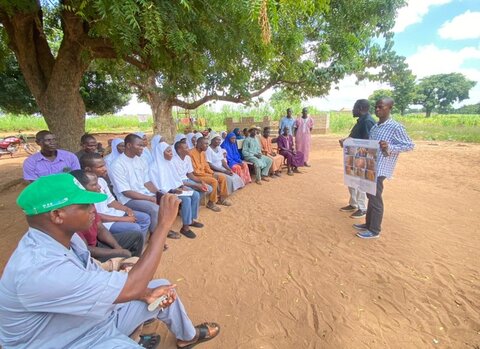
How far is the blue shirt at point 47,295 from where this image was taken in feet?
4.12

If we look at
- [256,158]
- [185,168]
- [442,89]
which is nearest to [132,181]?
[185,168]

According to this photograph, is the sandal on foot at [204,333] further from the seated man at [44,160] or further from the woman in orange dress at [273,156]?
the woman in orange dress at [273,156]

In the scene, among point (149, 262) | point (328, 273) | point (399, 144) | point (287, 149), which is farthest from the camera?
point (287, 149)

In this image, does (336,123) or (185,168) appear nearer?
(185,168)

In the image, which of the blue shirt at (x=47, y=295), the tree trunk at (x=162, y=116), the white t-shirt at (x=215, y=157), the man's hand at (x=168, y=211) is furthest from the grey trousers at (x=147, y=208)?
the tree trunk at (x=162, y=116)

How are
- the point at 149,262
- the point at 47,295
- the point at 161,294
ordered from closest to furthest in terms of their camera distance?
the point at 47,295 < the point at 149,262 < the point at 161,294

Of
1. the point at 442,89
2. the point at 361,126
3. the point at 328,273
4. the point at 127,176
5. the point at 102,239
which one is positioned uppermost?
the point at 442,89

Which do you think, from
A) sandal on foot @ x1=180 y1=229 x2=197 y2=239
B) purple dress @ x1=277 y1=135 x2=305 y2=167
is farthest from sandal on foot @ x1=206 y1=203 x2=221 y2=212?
purple dress @ x1=277 y1=135 x2=305 y2=167

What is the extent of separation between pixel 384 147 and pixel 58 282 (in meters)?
3.70

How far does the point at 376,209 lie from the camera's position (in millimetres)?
3865

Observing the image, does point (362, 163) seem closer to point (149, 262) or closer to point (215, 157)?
point (149, 262)

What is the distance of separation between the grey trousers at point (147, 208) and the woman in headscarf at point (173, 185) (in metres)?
0.53

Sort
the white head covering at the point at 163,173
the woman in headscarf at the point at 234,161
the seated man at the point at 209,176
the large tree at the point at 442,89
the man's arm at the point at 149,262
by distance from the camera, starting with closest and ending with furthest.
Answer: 1. the man's arm at the point at 149,262
2. the white head covering at the point at 163,173
3. the seated man at the point at 209,176
4. the woman in headscarf at the point at 234,161
5. the large tree at the point at 442,89

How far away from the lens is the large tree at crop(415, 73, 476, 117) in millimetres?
42969
